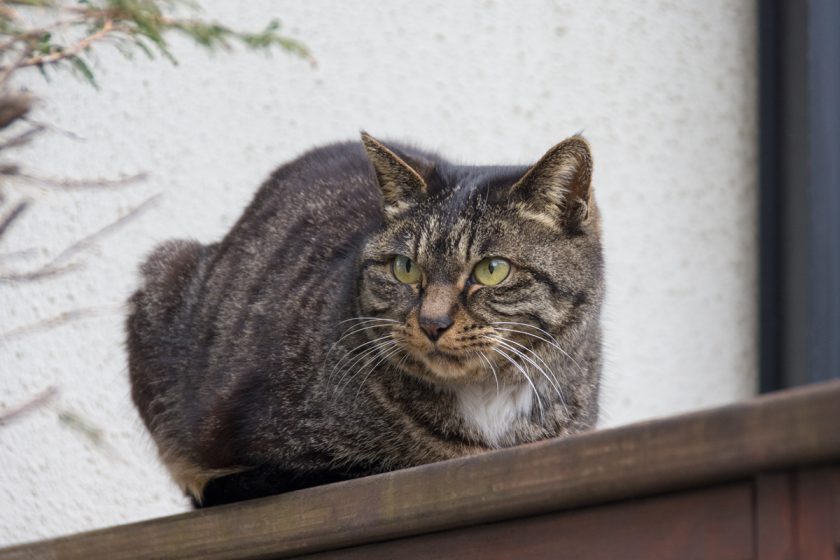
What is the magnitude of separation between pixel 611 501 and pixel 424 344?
2.10ft

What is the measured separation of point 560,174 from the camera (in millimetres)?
1973

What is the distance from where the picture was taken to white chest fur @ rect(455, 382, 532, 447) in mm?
2027

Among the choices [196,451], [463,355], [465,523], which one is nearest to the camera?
[465,523]

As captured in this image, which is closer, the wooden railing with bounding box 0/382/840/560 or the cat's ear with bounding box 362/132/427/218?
the wooden railing with bounding box 0/382/840/560

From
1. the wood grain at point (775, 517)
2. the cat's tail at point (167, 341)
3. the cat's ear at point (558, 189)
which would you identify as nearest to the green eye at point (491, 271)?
the cat's ear at point (558, 189)

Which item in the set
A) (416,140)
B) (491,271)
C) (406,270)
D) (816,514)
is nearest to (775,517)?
(816,514)

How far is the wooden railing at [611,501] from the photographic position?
3.63ft

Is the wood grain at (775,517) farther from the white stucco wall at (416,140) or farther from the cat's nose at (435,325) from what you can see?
the white stucco wall at (416,140)

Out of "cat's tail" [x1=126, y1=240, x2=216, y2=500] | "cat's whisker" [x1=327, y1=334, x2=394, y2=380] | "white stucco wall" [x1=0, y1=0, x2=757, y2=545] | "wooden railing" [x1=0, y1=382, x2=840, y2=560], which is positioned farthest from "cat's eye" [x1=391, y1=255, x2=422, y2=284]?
"white stucco wall" [x1=0, y1=0, x2=757, y2=545]

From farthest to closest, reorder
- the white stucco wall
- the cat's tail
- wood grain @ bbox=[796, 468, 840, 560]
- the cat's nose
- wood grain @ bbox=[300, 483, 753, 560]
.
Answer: the white stucco wall → the cat's tail → the cat's nose → wood grain @ bbox=[300, 483, 753, 560] → wood grain @ bbox=[796, 468, 840, 560]

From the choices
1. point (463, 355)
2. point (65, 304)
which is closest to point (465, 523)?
point (463, 355)

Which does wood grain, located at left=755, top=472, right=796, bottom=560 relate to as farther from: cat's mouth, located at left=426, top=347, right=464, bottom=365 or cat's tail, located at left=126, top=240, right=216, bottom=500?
cat's tail, located at left=126, top=240, right=216, bottom=500

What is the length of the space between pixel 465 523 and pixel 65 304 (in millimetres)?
1855

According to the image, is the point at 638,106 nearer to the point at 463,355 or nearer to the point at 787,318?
the point at 787,318
